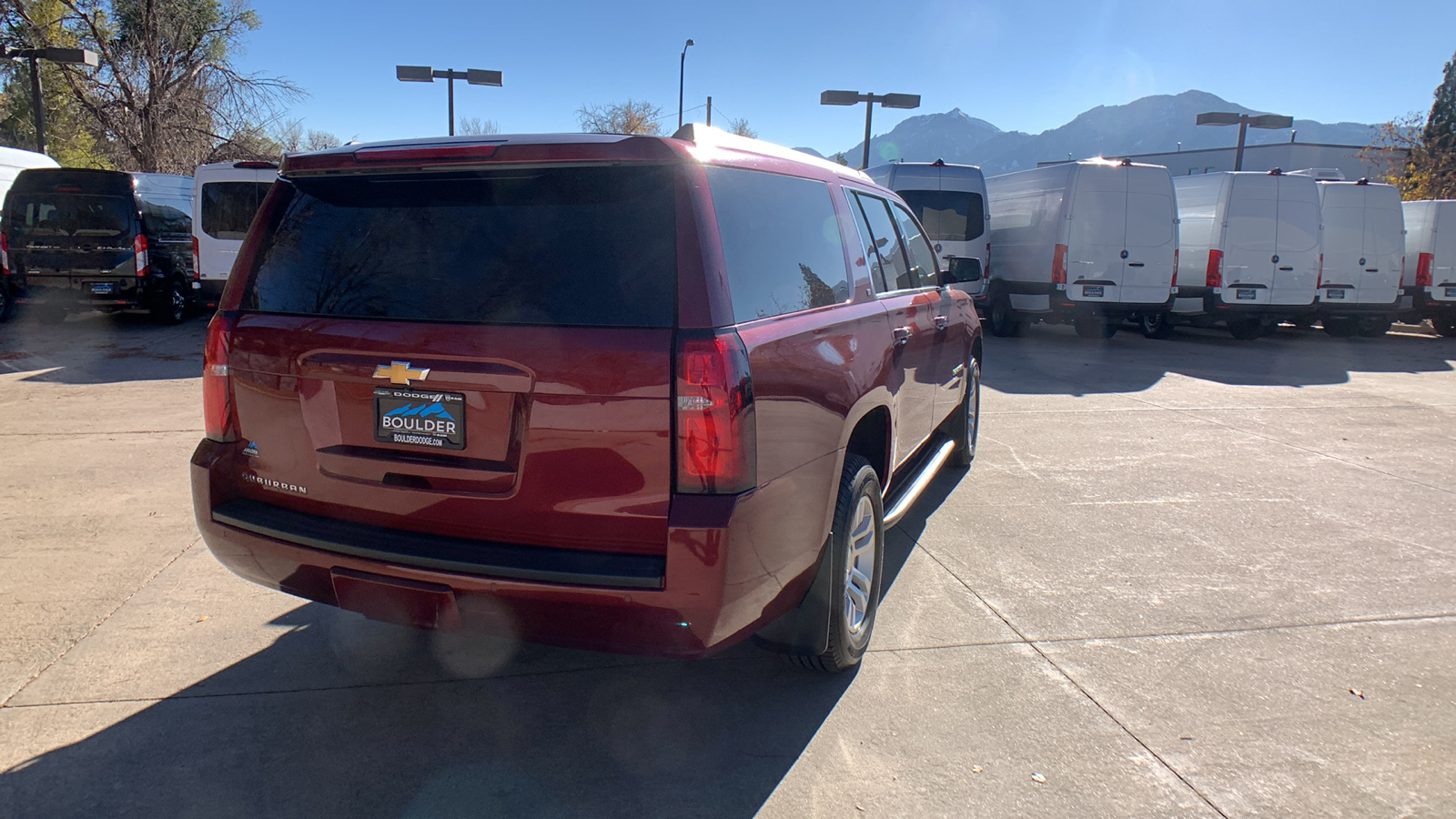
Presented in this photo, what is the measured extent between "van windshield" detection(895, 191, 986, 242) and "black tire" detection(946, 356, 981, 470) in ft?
30.3

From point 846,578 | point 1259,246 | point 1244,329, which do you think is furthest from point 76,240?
point 1244,329

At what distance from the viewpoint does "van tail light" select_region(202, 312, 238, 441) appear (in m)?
2.96

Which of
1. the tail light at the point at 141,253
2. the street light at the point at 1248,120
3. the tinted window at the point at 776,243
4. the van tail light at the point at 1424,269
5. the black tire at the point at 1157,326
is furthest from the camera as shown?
the street light at the point at 1248,120

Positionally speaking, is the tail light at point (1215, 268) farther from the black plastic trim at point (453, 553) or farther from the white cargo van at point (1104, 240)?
the black plastic trim at point (453, 553)

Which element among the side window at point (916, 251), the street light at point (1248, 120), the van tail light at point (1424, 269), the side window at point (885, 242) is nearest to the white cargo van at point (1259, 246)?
the van tail light at point (1424, 269)

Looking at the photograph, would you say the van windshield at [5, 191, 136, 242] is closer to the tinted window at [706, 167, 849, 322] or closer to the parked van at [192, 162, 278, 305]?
the parked van at [192, 162, 278, 305]

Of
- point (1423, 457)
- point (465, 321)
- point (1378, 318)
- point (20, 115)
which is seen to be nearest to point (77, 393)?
point (465, 321)

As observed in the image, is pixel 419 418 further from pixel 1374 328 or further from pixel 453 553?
pixel 1374 328

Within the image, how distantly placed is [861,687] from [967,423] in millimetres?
3266

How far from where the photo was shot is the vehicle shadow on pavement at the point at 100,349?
10008mm

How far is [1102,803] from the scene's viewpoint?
2650mm

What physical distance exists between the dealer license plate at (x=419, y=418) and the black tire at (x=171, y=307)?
14.8m

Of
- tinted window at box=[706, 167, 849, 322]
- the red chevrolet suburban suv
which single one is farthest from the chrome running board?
tinted window at box=[706, 167, 849, 322]

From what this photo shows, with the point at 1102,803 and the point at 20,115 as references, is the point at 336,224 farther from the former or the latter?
the point at 20,115
